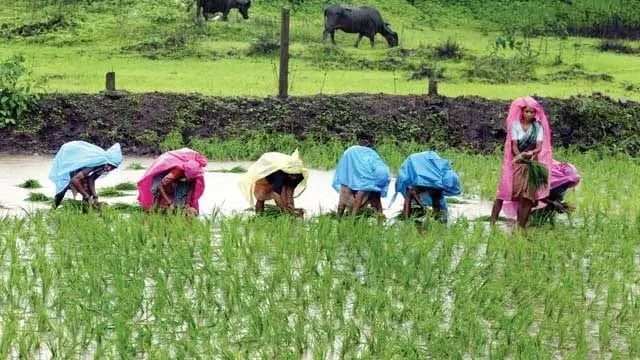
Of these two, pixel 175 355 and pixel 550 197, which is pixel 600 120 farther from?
pixel 175 355

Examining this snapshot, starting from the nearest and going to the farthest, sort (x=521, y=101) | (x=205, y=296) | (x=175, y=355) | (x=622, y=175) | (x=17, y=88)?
(x=175, y=355), (x=205, y=296), (x=521, y=101), (x=622, y=175), (x=17, y=88)

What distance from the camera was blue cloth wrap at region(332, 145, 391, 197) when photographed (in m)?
9.14

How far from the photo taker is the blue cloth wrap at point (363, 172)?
9141 millimetres

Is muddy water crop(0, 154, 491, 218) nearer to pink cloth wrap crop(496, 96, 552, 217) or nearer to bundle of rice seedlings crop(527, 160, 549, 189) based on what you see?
pink cloth wrap crop(496, 96, 552, 217)

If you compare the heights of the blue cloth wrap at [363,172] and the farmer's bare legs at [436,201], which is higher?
the blue cloth wrap at [363,172]

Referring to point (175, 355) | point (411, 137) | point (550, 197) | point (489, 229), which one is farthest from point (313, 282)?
point (411, 137)

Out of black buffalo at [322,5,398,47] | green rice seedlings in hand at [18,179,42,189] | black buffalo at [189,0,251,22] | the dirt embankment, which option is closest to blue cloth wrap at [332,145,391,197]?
green rice seedlings in hand at [18,179,42,189]

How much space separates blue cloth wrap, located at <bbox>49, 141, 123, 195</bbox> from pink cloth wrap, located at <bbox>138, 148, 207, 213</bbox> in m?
0.32

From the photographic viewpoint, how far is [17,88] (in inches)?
558

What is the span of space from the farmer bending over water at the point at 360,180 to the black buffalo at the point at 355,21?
42.2ft

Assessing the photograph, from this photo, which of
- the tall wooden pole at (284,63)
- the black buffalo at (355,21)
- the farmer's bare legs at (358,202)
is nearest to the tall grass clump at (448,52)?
the black buffalo at (355,21)

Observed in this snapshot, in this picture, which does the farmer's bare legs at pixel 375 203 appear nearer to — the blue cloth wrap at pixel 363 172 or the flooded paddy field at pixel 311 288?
the blue cloth wrap at pixel 363 172

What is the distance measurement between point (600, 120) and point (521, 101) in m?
5.78

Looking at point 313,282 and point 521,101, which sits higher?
point 521,101
